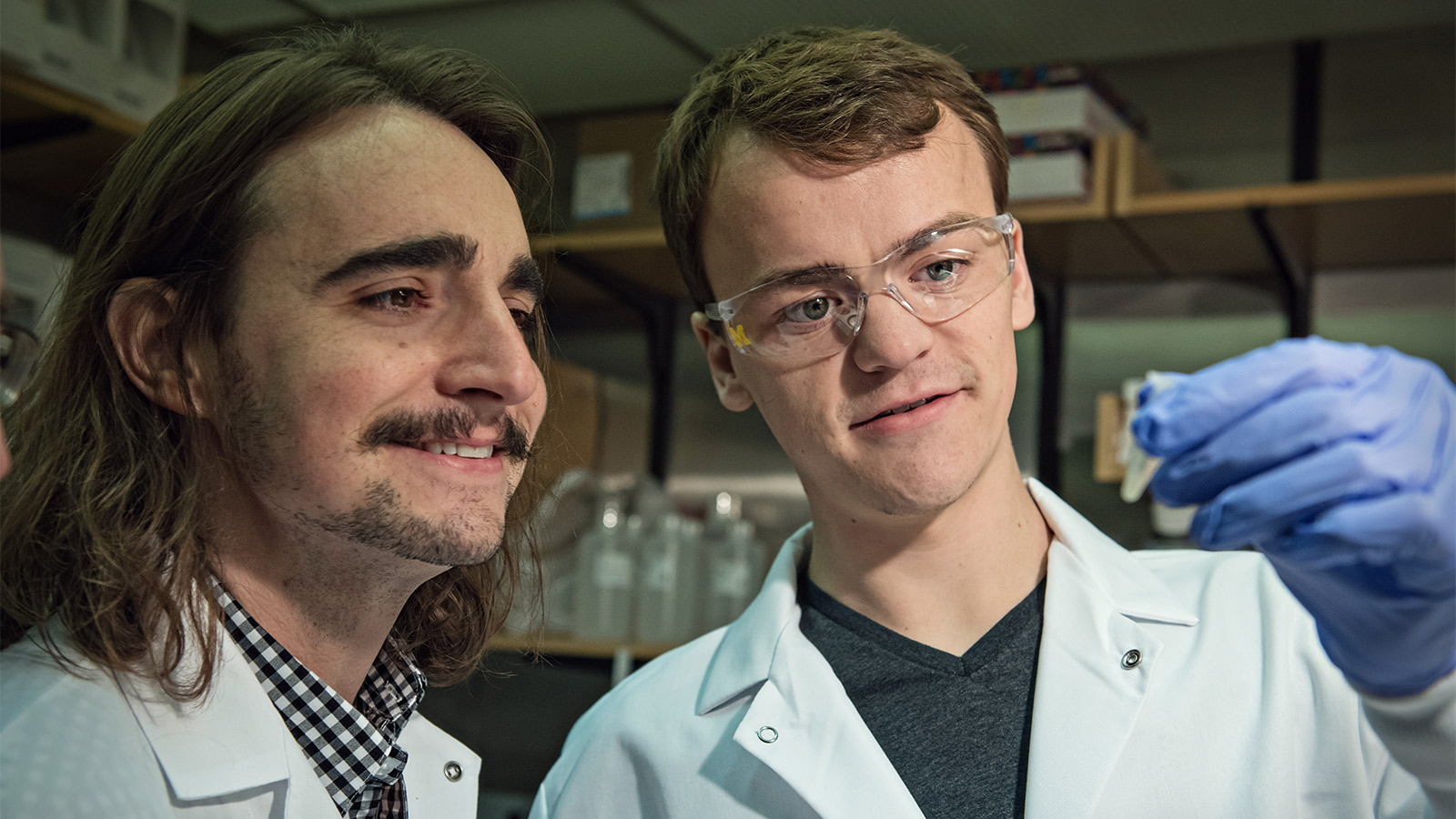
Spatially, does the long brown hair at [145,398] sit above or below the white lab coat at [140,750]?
above

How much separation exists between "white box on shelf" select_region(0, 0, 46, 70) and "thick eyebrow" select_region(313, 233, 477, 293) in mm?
1614

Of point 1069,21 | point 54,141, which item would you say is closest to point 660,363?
point 1069,21

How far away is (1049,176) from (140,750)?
2.05 metres

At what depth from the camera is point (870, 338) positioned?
1195 mm

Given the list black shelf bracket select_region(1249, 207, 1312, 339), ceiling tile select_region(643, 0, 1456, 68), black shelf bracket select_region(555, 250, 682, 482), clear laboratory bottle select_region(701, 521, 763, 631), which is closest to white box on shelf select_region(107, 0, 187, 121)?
ceiling tile select_region(643, 0, 1456, 68)

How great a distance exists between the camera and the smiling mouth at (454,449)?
3.40ft

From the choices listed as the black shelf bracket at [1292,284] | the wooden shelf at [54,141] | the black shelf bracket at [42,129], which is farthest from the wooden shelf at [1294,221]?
the black shelf bracket at [42,129]

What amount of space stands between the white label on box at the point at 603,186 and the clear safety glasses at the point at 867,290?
66.2 inches

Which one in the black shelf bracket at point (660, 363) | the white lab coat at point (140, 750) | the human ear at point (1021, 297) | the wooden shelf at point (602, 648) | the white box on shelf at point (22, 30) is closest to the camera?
Result: the white lab coat at point (140, 750)

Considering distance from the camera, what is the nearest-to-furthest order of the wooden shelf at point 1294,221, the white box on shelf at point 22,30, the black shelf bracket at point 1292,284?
the white box on shelf at point 22,30
the wooden shelf at point 1294,221
the black shelf bracket at point 1292,284

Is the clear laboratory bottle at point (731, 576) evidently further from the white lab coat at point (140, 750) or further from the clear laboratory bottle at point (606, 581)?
the white lab coat at point (140, 750)

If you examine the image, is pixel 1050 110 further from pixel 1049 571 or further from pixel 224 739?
pixel 224 739

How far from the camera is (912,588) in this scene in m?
1.26

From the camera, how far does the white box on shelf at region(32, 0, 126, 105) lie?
2.30m
